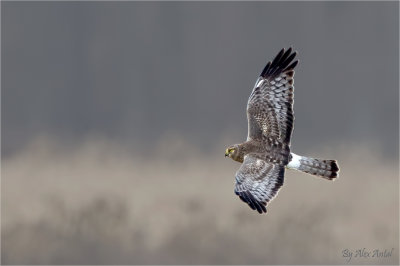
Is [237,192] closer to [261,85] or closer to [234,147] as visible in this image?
[234,147]

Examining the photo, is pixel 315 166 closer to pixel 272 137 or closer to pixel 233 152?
pixel 272 137

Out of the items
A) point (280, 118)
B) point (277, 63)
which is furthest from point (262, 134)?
point (277, 63)

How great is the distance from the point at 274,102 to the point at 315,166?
1.40m

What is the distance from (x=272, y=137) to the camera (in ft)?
46.4

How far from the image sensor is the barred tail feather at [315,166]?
46.1ft

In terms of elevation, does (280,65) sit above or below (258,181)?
above

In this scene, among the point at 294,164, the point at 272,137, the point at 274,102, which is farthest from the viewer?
the point at 274,102

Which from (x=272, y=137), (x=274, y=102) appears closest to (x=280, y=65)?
(x=274, y=102)

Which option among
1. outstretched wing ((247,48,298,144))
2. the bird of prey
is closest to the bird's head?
the bird of prey

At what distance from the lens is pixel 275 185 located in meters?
13.4

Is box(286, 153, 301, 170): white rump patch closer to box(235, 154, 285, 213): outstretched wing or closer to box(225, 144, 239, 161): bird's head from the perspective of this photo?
box(235, 154, 285, 213): outstretched wing

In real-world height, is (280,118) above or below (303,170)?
above

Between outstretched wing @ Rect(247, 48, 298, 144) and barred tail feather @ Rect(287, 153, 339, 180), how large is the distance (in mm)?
399

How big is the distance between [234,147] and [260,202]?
4.94 feet
